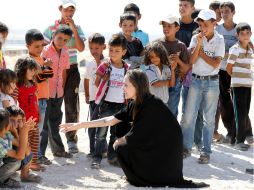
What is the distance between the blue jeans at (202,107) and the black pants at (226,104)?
1322mm

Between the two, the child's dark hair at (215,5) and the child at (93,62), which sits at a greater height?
the child's dark hair at (215,5)

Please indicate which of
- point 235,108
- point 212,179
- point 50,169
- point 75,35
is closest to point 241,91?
point 235,108

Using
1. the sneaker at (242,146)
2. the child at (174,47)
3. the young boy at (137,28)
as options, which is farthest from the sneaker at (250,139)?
the young boy at (137,28)

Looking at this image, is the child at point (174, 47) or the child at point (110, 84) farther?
the child at point (174, 47)

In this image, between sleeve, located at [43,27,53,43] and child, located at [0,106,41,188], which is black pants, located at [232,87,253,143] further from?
child, located at [0,106,41,188]

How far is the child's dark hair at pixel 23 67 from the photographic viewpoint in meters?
6.42

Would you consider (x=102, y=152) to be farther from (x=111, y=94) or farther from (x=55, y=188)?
(x=55, y=188)

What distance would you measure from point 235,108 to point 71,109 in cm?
260

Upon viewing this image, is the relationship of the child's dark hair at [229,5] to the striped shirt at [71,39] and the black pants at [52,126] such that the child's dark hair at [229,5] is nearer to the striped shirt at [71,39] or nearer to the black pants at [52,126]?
the striped shirt at [71,39]

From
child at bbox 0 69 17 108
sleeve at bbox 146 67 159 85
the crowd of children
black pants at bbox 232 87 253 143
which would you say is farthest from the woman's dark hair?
black pants at bbox 232 87 253 143

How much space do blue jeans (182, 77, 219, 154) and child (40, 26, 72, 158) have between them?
5.67ft

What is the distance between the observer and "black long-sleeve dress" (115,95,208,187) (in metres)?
6.11

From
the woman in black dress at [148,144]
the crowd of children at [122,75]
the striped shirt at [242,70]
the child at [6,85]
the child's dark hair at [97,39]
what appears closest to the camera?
the child at [6,85]

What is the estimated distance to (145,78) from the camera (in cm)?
612
